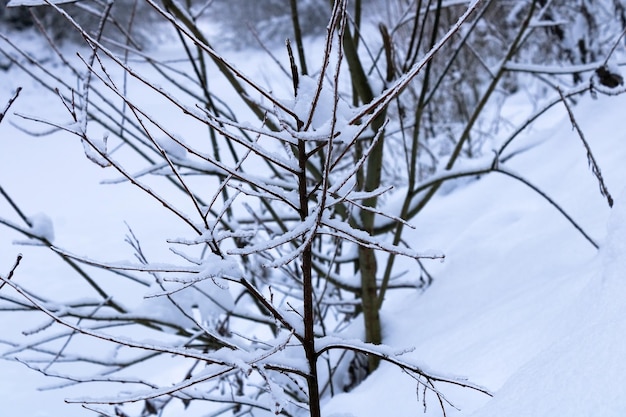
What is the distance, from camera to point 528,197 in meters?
2.12

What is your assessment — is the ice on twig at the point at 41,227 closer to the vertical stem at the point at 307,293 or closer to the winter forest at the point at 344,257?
the winter forest at the point at 344,257

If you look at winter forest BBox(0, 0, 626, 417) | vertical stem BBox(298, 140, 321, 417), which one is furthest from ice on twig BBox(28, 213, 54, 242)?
vertical stem BBox(298, 140, 321, 417)

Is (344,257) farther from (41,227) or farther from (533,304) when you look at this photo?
(41,227)

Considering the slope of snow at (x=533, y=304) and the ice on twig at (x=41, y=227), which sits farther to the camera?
the ice on twig at (x=41, y=227)

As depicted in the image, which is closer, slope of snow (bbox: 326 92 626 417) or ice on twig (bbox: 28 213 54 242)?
slope of snow (bbox: 326 92 626 417)

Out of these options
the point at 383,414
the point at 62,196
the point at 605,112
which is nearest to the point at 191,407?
the point at 383,414

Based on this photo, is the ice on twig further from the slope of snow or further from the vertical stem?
the vertical stem

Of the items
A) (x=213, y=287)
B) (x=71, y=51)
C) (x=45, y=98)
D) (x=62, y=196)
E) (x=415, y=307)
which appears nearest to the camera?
(x=213, y=287)

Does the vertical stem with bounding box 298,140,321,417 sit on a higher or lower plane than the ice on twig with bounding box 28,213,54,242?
lower

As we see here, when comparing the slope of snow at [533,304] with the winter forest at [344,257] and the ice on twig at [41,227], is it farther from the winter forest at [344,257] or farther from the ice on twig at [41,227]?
the ice on twig at [41,227]

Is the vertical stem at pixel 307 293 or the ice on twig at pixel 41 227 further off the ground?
the ice on twig at pixel 41 227

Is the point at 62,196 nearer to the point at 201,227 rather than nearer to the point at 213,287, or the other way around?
the point at 213,287

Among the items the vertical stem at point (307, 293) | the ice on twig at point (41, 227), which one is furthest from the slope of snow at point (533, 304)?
the ice on twig at point (41, 227)

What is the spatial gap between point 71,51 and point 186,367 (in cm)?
958
